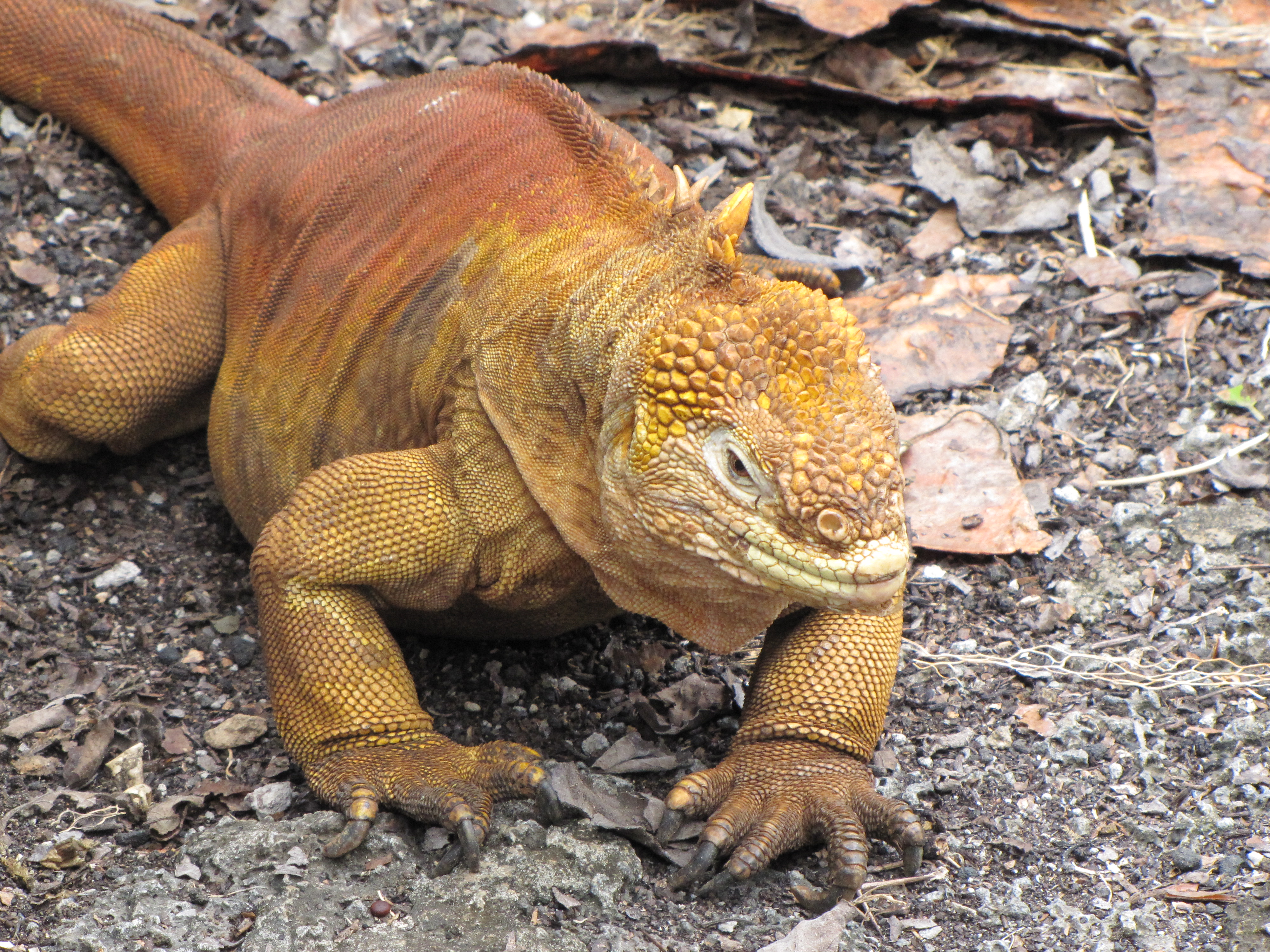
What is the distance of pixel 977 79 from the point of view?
8719mm

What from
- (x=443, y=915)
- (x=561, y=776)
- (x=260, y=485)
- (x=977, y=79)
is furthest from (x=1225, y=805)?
(x=977, y=79)

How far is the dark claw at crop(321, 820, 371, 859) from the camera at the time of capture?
15.9 ft

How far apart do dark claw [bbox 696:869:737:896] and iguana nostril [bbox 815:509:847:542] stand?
129cm

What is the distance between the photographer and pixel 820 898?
475 centimetres

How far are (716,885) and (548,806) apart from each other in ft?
2.02

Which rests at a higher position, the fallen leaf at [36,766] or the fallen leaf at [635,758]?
the fallen leaf at [635,758]

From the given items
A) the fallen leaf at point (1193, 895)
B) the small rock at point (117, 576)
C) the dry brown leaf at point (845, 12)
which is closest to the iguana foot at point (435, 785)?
the small rock at point (117, 576)

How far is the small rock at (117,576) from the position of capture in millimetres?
6598

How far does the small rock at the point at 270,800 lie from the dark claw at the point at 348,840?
474 mm

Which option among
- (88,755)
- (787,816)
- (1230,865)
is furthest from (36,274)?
(1230,865)

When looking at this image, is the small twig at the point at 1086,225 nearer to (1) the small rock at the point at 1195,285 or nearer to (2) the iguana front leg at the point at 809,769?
(1) the small rock at the point at 1195,285

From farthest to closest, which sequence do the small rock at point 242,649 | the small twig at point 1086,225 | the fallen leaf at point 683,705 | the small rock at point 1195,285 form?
the small twig at point 1086,225
the small rock at point 1195,285
the small rock at point 242,649
the fallen leaf at point 683,705

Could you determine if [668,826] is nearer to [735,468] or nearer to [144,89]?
[735,468]

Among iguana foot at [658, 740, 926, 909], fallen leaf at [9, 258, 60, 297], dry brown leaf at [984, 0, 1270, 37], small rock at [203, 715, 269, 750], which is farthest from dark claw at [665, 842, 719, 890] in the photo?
dry brown leaf at [984, 0, 1270, 37]
